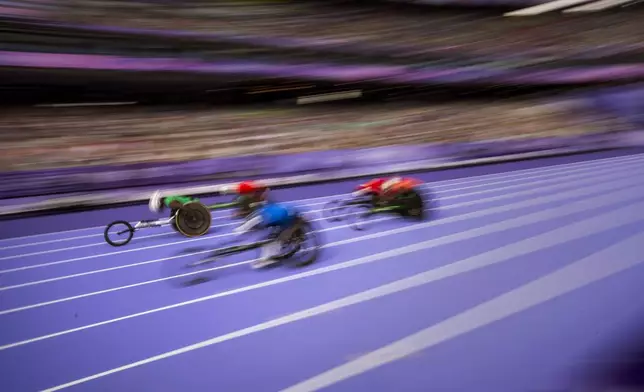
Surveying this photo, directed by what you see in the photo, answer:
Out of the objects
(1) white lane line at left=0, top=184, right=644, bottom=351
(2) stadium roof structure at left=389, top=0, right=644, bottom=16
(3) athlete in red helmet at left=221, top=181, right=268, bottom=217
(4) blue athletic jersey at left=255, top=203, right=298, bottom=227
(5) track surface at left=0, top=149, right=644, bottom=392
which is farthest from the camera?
(2) stadium roof structure at left=389, top=0, right=644, bottom=16

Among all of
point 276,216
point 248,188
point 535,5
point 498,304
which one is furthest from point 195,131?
point 535,5

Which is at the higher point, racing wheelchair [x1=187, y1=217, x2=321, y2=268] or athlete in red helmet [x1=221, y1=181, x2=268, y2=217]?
athlete in red helmet [x1=221, y1=181, x2=268, y2=217]

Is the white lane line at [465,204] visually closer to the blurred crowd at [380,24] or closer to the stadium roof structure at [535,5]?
the blurred crowd at [380,24]

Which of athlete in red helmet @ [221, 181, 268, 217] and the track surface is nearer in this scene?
the track surface

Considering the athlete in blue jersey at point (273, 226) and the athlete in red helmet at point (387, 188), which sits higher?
the athlete in red helmet at point (387, 188)

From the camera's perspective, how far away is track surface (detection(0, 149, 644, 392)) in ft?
2.47

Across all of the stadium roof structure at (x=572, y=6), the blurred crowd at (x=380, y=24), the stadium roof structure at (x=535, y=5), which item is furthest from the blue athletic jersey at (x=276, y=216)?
the stadium roof structure at (x=572, y=6)

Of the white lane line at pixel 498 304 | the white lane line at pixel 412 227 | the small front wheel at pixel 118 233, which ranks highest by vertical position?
the small front wheel at pixel 118 233

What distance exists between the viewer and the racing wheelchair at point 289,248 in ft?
3.36

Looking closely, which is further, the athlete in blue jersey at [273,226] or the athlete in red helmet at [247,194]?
the athlete in red helmet at [247,194]

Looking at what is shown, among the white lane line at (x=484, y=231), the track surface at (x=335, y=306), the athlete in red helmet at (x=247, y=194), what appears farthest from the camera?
the athlete in red helmet at (x=247, y=194)

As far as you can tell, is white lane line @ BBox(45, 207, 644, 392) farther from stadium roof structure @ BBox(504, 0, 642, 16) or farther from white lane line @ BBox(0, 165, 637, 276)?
stadium roof structure @ BBox(504, 0, 642, 16)

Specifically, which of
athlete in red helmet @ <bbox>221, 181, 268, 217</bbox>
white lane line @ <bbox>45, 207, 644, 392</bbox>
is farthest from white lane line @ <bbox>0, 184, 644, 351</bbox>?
athlete in red helmet @ <bbox>221, 181, 268, 217</bbox>

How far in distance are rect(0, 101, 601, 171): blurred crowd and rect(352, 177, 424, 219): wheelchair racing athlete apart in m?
0.18
